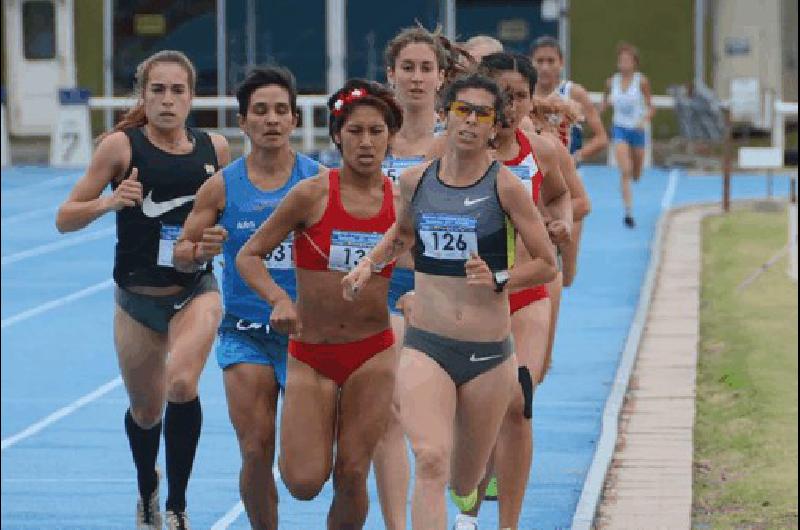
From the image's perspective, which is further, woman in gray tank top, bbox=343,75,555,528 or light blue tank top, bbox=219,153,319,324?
light blue tank top, bbox=219,153,319,324

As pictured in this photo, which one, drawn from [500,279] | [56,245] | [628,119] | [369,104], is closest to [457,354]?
[500,279]

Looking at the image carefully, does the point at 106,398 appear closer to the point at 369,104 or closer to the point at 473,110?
the point at 369,104

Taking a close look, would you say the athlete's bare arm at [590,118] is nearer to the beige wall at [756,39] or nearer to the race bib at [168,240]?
the race bib at [168,240]

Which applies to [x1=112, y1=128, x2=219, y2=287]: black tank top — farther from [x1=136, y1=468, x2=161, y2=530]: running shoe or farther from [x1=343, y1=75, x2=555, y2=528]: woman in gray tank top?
[x1=343, y1=75, x2=555, y2=528]: woman in gray tank top

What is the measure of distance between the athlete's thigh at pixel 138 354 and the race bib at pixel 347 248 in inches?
75.8

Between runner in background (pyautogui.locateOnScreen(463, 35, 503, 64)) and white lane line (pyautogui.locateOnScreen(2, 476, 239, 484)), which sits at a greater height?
runner in background (pyautogui.locateOnScreen(463, 35, 503, 64))

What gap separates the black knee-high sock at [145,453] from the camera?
10141mm

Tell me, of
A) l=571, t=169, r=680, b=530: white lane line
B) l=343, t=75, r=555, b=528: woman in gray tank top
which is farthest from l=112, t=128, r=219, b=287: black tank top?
l=571, t=169, r=680, b=530: white lane line

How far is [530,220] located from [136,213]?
2343mm

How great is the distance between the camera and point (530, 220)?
8.30 meters

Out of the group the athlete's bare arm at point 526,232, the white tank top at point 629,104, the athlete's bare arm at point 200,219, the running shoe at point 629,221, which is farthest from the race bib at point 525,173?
the running shoe at point 629,221

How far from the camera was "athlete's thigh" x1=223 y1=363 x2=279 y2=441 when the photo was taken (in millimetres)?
8648

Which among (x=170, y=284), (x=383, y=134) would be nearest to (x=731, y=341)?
(x=170, y=284)

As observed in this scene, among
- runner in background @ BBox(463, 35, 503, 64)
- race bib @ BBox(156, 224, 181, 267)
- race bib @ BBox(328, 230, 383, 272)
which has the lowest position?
race bib @ BBox(156, 224, 181, 267)
